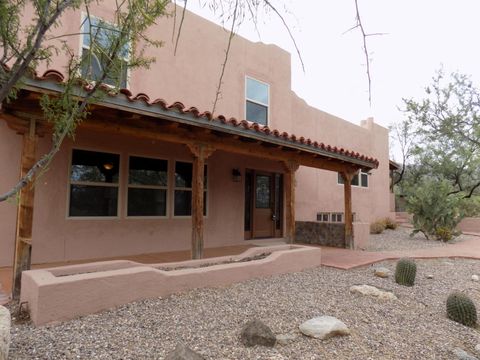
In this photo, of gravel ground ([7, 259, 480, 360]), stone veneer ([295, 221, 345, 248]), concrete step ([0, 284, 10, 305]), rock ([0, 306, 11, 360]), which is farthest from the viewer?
stone veneer ([295, 221, 345, 248])

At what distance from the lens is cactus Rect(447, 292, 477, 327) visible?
4.30 metres

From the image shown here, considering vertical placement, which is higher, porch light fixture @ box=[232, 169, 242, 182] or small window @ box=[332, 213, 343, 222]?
porch light fixture @ box=[232, 169, 242, 182]

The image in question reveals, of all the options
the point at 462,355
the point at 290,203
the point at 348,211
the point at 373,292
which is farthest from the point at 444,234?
the point at 462,355

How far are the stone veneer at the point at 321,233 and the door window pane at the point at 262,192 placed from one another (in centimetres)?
140

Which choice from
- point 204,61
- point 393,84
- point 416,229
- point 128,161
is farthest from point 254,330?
point 416,229

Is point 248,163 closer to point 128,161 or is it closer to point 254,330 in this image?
point 128,161

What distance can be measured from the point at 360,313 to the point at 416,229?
9420 mm

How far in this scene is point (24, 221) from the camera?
402 centimetres

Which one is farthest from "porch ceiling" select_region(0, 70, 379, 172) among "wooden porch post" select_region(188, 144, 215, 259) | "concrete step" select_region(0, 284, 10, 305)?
"concrete step" select_region(0, 284, 10, 305)

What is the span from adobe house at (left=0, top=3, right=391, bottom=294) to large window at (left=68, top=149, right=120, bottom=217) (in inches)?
0.8

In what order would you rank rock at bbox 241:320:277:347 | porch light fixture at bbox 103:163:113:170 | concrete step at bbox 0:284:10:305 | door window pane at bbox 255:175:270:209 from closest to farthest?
rock at bbox 241:320:277:347 < concrete step at bbox 0:284:10:305 < porch light fixture at bbox 103:163:113:170 < door window pane at bbox 255:175:270:209

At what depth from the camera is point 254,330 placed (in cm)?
322

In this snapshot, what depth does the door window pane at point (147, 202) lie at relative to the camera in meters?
7.09

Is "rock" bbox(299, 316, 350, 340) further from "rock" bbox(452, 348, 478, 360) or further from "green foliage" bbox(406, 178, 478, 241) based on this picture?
"green foliage" bbox(406, 178, 478, 241)
